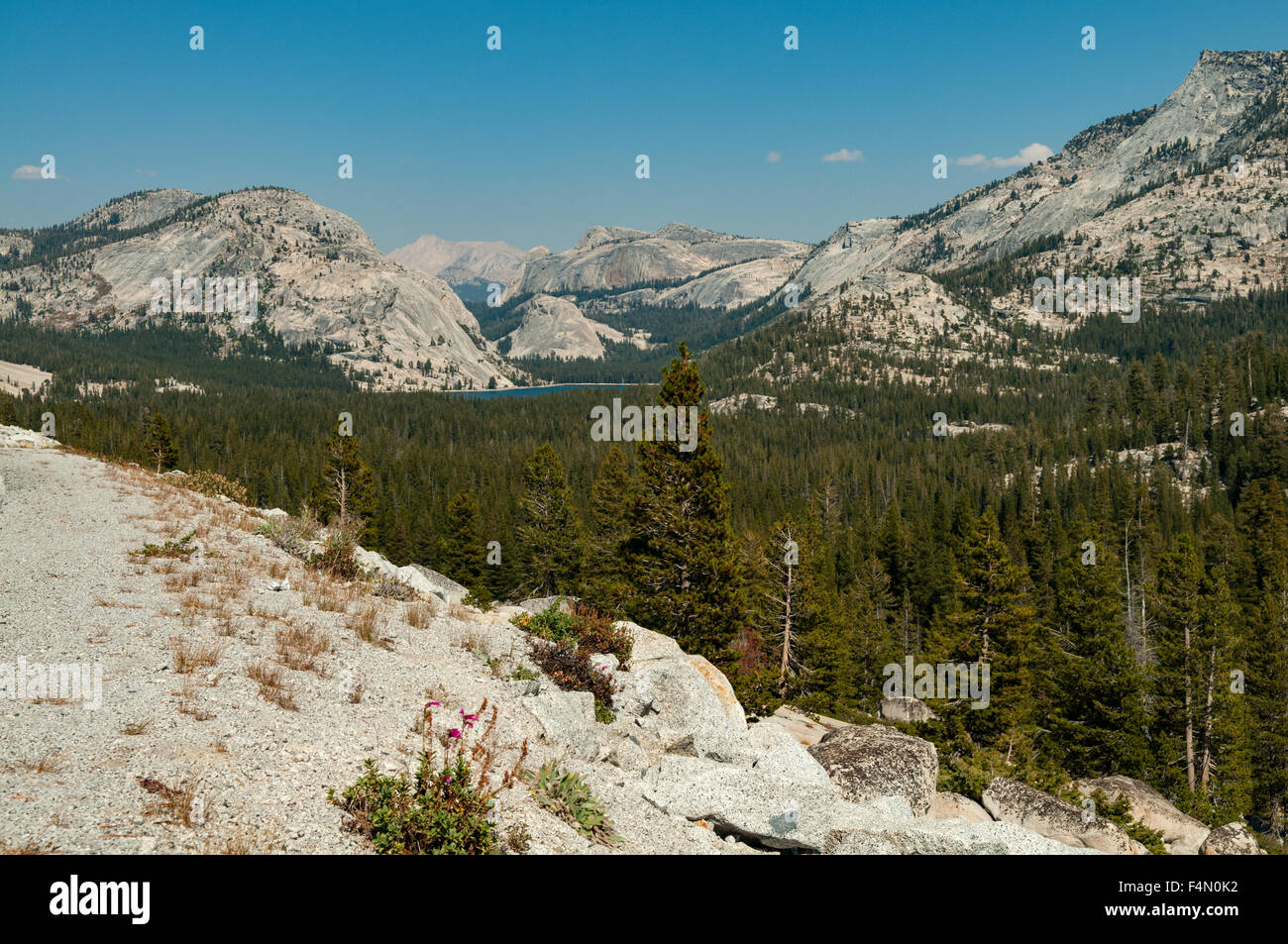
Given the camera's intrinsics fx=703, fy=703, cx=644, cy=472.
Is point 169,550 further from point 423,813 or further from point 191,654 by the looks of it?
point 423,813

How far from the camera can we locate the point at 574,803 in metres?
9.84

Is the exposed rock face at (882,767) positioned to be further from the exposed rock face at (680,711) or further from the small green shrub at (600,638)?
the small green shrub at (600,638)

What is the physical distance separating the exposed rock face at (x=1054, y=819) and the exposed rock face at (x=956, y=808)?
0.40 meters

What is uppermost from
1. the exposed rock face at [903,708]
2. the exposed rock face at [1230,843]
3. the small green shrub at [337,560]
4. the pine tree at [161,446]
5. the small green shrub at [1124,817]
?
the pine tree at [161,446]

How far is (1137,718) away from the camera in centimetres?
4047

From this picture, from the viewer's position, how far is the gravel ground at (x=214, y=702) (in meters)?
7.09

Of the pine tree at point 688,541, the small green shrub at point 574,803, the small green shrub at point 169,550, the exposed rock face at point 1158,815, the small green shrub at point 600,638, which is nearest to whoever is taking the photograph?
the small green shrub at point 574,803

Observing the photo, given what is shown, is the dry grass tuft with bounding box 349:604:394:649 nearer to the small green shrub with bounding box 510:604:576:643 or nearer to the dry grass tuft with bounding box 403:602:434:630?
the dry grass tuft with bounding box 403:602:434:630

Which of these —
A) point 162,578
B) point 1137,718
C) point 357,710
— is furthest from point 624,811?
point 1137,718

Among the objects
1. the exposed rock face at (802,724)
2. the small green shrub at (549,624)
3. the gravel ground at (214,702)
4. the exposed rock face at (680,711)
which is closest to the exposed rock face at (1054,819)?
the exposed rock face at (680,711)

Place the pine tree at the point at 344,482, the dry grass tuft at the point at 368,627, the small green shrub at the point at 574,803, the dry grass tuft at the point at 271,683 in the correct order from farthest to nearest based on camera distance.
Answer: the pine tree at the point at 344,482
the dry grass tuft at the point at 368,627
the dry grass tuft at the point at 271,683
the small green shrub at the point at 574,803

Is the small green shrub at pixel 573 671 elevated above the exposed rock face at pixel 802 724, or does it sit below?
above

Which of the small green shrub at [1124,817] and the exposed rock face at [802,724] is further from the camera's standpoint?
the exposed rock face at [802,724]
